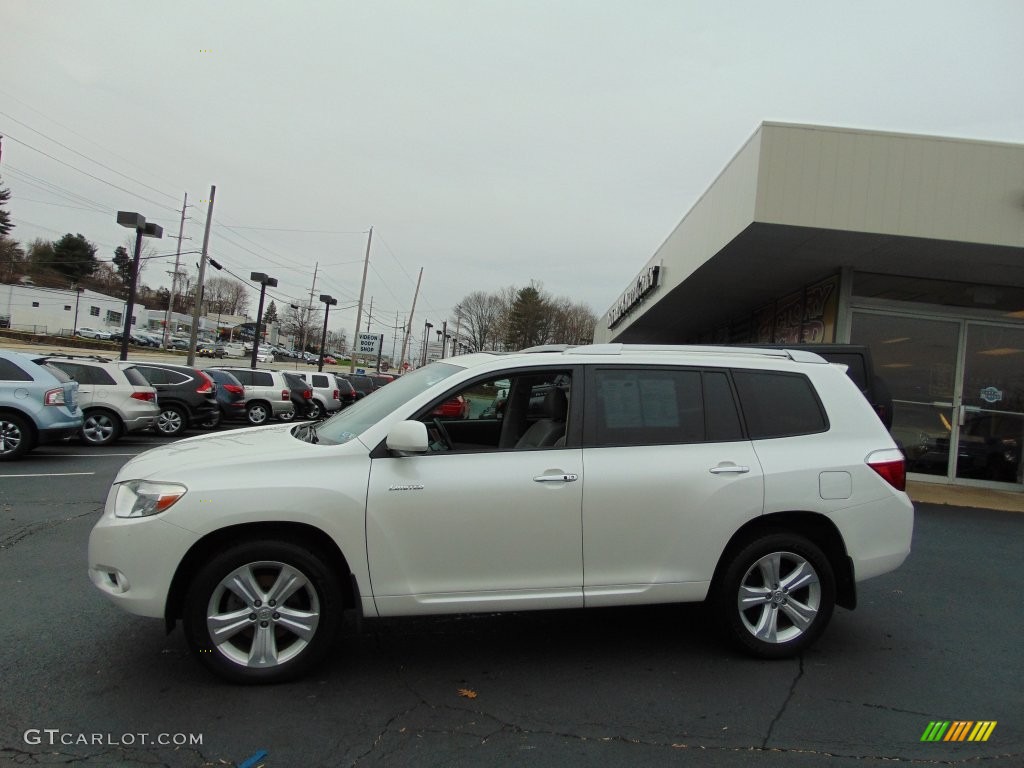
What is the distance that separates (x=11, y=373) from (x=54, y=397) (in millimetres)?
636

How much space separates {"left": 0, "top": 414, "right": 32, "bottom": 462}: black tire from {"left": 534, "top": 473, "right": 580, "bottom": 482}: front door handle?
9716 millimetres

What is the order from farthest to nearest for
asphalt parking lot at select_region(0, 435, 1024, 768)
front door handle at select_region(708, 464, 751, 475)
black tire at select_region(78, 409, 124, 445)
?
black tire at select_region(78, 409, 124, 445) < front door handle at select_region(708, 464, 751, 475) < asphalt parking lot at select_region(0, 435, 1024, 768)

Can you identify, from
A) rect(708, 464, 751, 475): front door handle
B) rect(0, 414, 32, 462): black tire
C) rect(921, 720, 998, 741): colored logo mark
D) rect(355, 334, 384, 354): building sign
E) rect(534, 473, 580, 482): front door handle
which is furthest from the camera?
rect(355, 334, 384, 354): building sign

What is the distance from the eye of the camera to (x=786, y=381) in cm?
437

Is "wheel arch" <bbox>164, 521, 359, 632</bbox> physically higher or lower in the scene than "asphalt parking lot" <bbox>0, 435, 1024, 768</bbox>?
higher

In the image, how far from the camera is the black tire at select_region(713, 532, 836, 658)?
3996 millimetres

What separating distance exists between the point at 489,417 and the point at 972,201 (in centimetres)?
849

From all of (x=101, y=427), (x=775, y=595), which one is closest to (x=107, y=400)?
(x=101, y=427)

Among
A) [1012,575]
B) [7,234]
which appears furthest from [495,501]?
[7,234]

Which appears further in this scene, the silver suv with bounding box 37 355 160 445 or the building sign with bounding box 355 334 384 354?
the building sign with bounding box 355 334 384 354

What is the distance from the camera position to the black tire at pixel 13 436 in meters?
10.2

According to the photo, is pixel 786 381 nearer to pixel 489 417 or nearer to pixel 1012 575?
pixel 489 417

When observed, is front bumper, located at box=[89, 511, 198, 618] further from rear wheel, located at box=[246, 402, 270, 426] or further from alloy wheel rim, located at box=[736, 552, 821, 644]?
rear wheel, located at box=[246, 402, 270, 426]

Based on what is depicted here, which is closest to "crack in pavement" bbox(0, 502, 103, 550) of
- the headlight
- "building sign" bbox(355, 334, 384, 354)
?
the headlight
